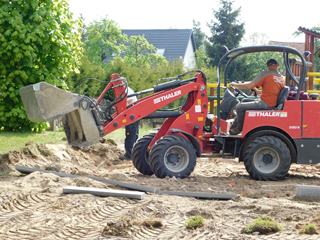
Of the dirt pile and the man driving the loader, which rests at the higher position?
the man driving the loader

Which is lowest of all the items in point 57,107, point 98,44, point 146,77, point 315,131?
point 315,131

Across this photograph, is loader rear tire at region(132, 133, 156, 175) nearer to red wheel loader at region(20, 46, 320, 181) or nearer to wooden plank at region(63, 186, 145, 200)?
red wheel loader at region(20, 46, 320, 181)

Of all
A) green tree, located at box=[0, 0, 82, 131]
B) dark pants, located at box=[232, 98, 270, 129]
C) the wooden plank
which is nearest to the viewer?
the wooden plank

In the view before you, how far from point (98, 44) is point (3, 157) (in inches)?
1050

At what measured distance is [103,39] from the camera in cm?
3500

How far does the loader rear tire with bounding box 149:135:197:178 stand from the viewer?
8.02 meters

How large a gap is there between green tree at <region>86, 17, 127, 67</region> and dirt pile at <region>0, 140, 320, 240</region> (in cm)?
2614

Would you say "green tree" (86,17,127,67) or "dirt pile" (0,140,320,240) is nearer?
"dirt pile" (0,140,320,240)

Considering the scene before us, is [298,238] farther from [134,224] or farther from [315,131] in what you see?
[315,131]

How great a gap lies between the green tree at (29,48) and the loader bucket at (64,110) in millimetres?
5821

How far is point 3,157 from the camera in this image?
359 inches

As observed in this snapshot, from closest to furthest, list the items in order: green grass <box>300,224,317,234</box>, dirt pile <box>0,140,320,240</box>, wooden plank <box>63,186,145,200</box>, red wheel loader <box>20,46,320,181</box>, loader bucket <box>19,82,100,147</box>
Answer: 1. green grass <box>300,224,317,234</box>
2. dirt pile <box>0,140,320,240</box>
3. wooden plank <box>63,186,145,200</box>
4. loader bucket <box>19,82,100,147</box>
5. red wheel loader <box>20,46,320,181</box>

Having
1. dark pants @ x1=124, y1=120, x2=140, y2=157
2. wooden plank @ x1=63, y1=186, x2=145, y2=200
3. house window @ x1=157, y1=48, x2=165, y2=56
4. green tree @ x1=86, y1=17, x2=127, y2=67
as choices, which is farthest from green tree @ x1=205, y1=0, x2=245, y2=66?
wooden plank @ x1=63, y1=186, x2=145, y2=200

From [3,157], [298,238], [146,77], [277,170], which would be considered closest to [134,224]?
[298,238]
